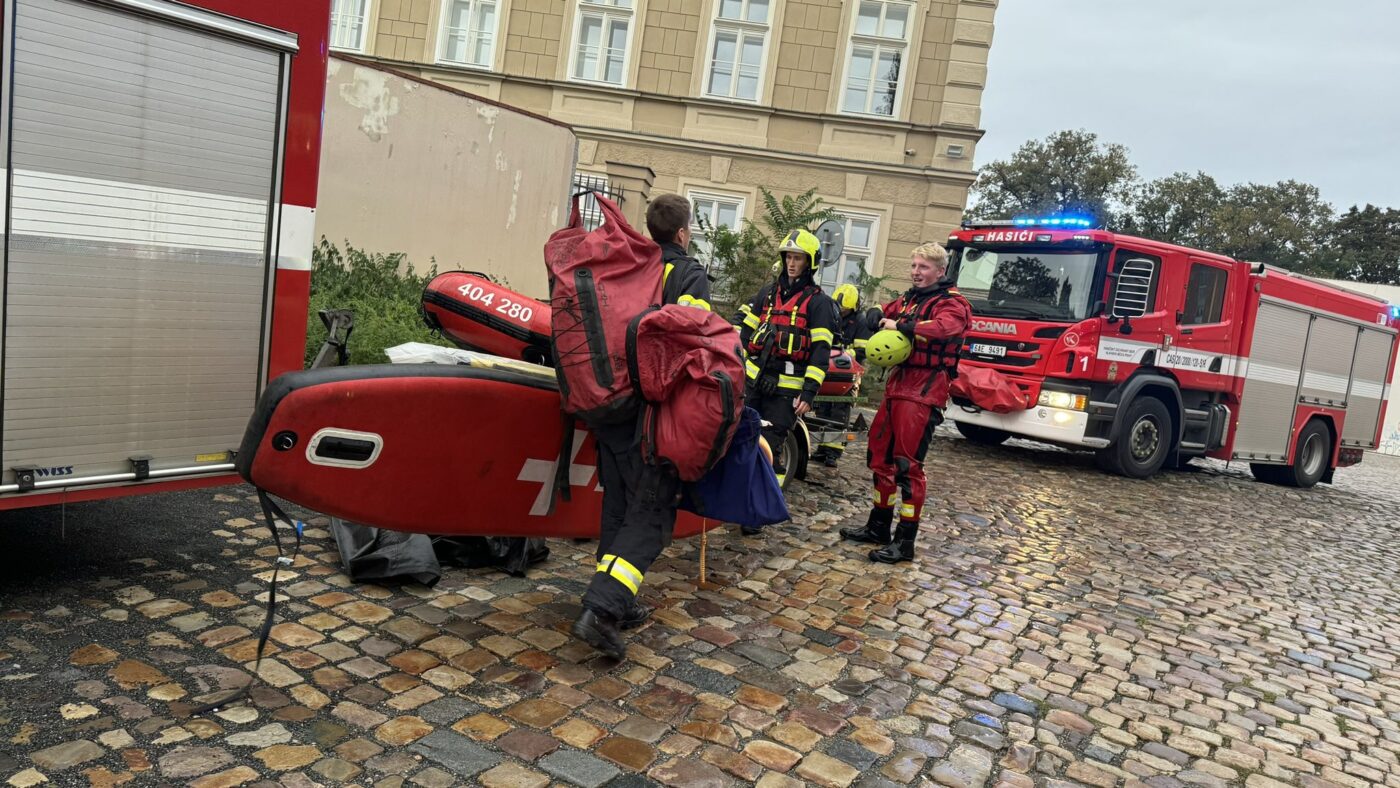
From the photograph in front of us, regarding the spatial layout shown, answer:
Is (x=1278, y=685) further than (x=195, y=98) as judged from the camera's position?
Yes

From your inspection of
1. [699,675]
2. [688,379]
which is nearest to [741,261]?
[688,379]

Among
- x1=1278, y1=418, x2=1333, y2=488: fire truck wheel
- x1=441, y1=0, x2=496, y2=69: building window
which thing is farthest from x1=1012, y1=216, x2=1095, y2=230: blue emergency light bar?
x1=441, y1=0, x2=496, y2=69: building window

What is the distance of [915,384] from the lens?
5828 millimetres

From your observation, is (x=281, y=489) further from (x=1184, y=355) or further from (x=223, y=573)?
(x=1184, y=355)

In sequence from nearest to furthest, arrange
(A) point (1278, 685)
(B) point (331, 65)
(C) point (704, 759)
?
(C) point (704, 759) < (A) point (1278, 685) < (B) point (331, 65)

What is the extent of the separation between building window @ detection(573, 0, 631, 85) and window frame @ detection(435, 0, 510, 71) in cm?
146

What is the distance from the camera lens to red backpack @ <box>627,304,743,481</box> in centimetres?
374

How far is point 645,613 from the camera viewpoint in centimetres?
444

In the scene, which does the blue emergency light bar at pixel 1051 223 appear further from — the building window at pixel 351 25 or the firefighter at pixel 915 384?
the building window at pixel 351 25

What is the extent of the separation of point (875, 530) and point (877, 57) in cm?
1281

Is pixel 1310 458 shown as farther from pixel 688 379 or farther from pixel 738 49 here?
pixel 688 379

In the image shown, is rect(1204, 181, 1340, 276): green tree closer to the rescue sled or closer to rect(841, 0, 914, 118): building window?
rect(841, 0, 914, 118): building window

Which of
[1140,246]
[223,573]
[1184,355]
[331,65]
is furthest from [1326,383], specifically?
[223,573]

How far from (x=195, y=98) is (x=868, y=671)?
11.6 ft
